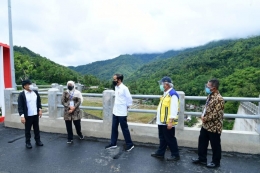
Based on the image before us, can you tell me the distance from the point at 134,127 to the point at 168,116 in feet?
5.33

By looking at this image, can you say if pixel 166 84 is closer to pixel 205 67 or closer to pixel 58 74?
pixel 58 74

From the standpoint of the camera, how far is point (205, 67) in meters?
64.5

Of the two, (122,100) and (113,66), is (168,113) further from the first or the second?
(113,66)

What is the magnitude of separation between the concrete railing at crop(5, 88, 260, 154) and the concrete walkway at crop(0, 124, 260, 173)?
24 cm

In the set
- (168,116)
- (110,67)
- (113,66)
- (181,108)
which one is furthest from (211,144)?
(113,66)

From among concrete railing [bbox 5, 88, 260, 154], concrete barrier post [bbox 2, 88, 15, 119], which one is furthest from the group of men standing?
concrete barrier post [bbox 2, 88, 15, 119]

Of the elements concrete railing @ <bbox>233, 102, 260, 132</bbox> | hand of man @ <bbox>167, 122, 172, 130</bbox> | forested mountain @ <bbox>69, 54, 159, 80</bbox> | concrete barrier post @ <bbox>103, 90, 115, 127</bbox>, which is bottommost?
concrete railing @ <bbox>233, 102, 260, 132</bbox>

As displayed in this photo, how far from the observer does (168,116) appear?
15.0ft

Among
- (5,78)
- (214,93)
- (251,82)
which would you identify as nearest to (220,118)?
(214,93)

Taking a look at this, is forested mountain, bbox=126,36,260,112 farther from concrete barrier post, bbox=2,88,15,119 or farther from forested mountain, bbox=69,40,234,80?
forested mountain, bbox=69,40,234,80

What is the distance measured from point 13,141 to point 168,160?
4313mm

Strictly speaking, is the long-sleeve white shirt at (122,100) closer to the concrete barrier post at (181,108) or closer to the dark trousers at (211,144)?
the concrete barrier post at (181,108)

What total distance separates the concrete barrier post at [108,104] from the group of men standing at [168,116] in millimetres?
808

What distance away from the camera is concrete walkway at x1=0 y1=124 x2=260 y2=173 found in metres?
4.30
